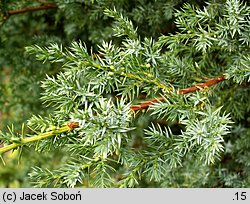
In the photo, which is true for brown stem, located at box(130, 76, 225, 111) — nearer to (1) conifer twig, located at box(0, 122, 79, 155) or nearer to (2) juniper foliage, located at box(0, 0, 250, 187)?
(2) juniper foliage, located at box(0, 0, 250, 187)

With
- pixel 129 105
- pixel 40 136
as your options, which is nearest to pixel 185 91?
pixel 129 105

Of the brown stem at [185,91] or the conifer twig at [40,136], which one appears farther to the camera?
the brown stem at [185,91]

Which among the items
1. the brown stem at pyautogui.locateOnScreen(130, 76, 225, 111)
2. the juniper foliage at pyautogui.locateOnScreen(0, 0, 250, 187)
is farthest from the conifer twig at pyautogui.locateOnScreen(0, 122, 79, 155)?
the brown stem at pyautogui.locateOnScreen(130, 76, 225, 111)

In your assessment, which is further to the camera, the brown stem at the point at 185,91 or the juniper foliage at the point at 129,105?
the brown stem at the point at 185,91

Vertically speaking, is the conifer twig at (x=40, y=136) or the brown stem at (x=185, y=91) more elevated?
the brown stem at (x=185, y=91)

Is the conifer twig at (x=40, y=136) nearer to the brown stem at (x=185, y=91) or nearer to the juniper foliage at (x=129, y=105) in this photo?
the juniper foliage at (x=129, y=105)

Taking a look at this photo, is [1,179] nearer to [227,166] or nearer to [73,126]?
[227,166]

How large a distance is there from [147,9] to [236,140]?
63 cm

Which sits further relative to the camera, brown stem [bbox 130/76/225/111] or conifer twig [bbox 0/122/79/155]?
brown stem [bbox 130/76/225/111]

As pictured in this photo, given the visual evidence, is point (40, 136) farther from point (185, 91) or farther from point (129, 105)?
point (185, 91)

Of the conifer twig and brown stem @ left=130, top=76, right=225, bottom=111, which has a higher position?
brown stem @ left=130, top=76, right=225, bottom=111

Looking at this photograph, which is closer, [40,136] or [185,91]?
[40,136]

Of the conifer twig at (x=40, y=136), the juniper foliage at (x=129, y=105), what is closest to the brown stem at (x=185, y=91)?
the juniper foliage at (x=129, y=105)
